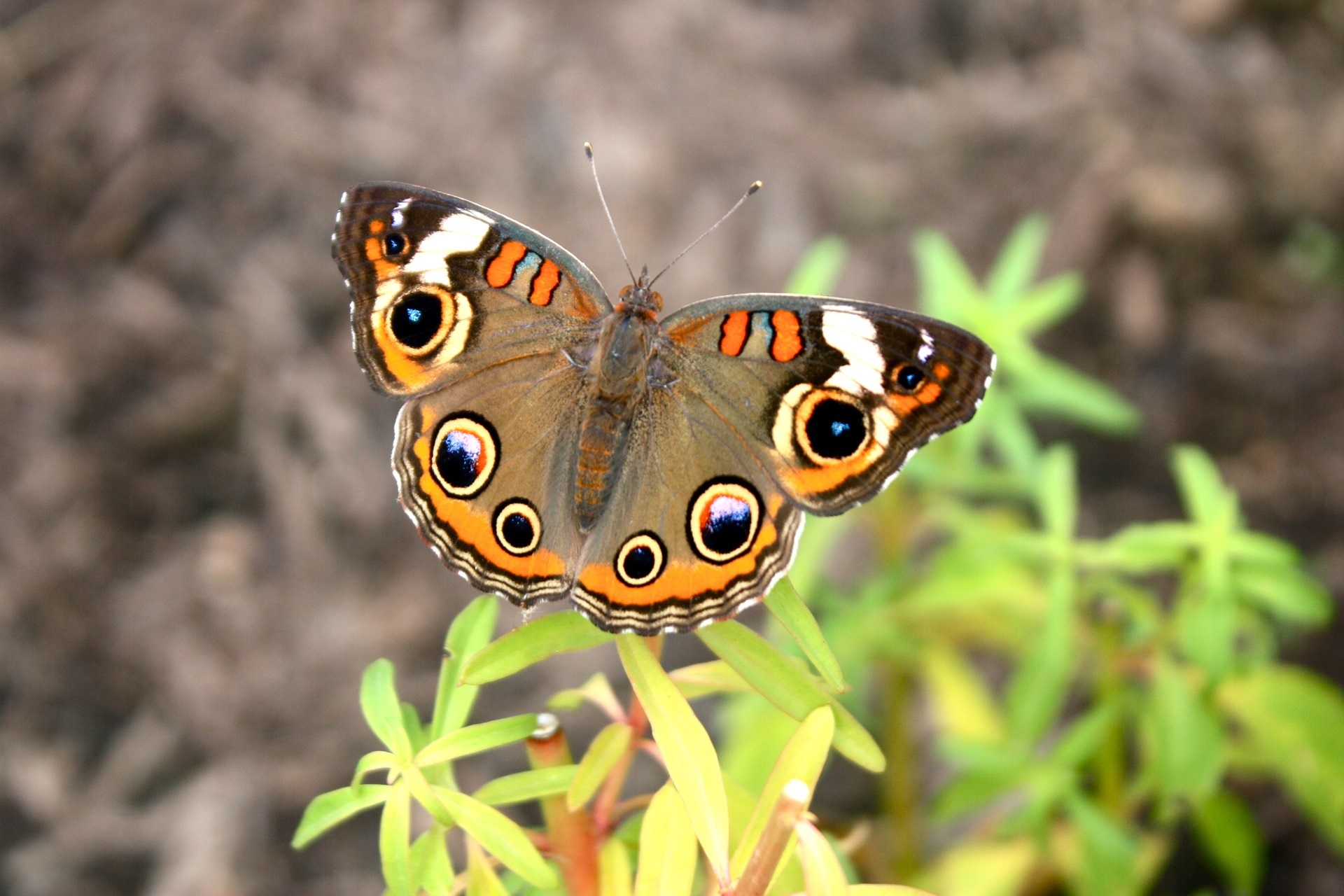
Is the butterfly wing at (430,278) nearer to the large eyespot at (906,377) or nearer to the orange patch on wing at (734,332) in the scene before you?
the orange patch on wing at (734,332)

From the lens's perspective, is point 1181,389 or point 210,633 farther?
point 1181,389

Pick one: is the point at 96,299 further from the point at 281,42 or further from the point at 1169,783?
the point at 1169,783

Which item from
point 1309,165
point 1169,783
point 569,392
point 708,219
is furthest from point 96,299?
point 1309,165

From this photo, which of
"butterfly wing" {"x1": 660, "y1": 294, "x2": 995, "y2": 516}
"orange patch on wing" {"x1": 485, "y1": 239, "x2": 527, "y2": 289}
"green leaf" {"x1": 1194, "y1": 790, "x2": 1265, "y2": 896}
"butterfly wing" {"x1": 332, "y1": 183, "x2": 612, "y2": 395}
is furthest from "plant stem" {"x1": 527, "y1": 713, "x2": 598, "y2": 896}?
"green leaf" {"x1": 1194, "y1": 790, "x2": 1265, "y2": 896}

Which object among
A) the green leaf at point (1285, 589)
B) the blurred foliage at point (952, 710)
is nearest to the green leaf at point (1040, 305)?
the blurred foliage at point (952, 710)

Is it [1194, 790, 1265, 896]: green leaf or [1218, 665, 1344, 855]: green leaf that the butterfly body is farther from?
[1194, 790, 1265, 896]: green leaf

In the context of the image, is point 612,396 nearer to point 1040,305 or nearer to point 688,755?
point 688,755

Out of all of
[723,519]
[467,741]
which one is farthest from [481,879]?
[723,519]

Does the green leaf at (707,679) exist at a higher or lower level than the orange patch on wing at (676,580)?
lower
